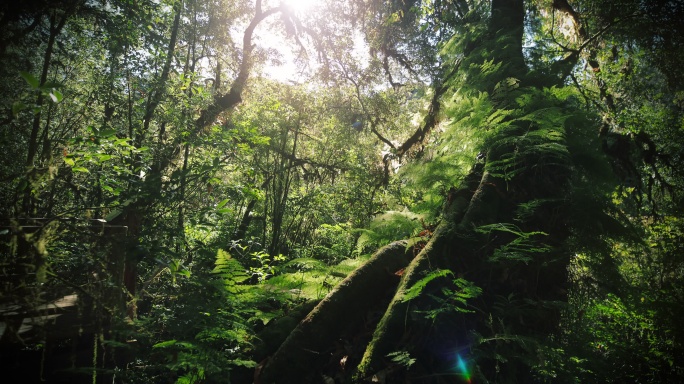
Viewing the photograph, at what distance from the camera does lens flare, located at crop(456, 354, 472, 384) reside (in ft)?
7.72

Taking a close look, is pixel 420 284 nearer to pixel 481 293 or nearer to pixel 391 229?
pixel 481 293

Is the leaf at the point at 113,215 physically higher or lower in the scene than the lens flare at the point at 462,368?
higher

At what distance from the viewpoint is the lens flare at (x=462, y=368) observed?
7.72ft

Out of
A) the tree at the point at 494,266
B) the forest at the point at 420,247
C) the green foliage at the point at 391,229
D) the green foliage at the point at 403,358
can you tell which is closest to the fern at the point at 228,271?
the forest at the point at 420,247

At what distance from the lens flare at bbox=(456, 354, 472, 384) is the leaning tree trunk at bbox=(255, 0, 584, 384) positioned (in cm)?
1

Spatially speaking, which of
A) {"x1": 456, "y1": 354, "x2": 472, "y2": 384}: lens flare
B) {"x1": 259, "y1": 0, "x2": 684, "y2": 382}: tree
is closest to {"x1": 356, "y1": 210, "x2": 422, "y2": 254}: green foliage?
{"x1": 259, "y1": 0, "x2": 684, "y2": 382}: tree

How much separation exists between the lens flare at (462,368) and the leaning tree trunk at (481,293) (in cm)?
1

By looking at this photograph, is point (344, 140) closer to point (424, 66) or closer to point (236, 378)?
point (424, 66)

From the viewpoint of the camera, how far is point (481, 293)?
281cm

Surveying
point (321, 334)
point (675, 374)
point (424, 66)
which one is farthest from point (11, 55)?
point (424, 66)

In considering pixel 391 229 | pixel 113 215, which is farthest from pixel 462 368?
pixel 113 215

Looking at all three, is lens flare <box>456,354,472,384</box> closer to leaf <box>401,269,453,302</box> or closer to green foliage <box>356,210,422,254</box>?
leaf <box>401,269,453,302</box>

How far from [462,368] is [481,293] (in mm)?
687

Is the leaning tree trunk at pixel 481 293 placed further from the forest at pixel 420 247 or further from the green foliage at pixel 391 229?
the green foliage at pixel 391 229
